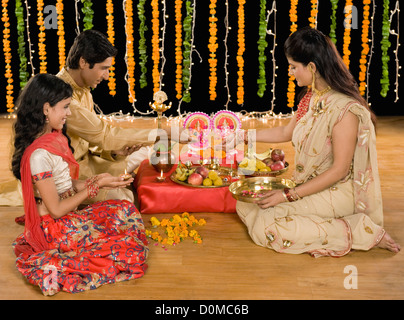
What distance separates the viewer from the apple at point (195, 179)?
3.89 meters

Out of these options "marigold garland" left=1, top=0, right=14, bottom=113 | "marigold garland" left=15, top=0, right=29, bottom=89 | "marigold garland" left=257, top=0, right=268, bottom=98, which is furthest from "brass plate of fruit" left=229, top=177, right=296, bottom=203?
"marigold garland" left=1, top=0, right=14, bottom=113

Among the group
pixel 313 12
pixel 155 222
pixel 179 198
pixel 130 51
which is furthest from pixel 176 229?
pixel 313 12

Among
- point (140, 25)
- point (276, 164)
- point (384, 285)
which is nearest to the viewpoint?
point (384, 285)

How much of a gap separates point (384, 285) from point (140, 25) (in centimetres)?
438

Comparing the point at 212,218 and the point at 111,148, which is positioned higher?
the point at 111,148

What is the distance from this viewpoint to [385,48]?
6656 millimetres

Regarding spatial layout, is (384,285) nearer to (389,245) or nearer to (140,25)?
(389,245)

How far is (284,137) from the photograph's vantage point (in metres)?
→ 3.90

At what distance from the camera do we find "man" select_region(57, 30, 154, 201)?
3854 millimetres

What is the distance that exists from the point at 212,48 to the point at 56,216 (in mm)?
3985

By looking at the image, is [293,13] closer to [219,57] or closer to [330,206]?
[219,57]

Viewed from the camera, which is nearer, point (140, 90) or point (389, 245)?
point (389, 245)

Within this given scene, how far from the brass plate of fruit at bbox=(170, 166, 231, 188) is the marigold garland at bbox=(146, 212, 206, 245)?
21 centimetres

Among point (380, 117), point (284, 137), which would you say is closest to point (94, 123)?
point (284, 137)
